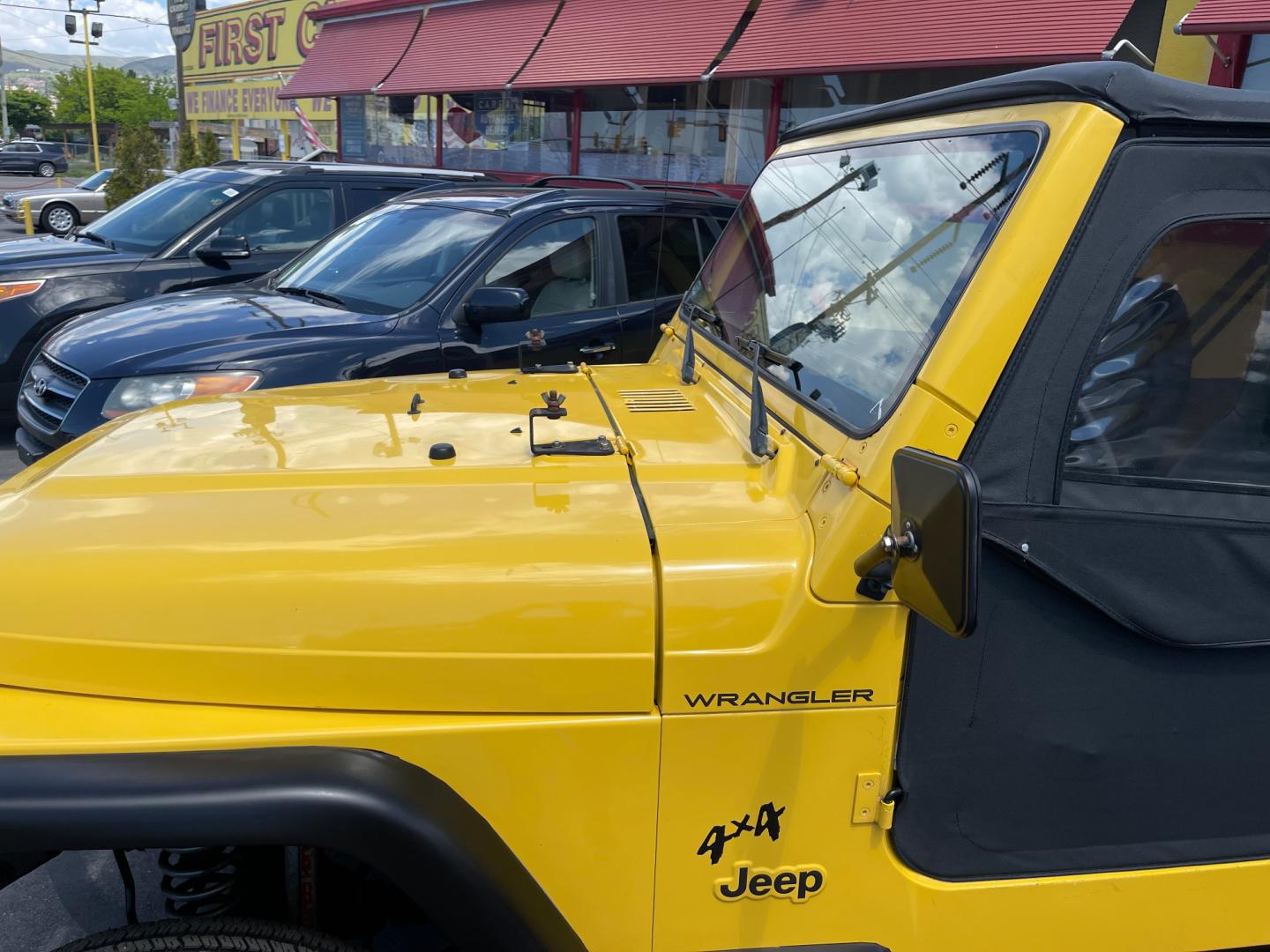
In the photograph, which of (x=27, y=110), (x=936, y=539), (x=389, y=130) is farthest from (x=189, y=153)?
(x=27, y=110)

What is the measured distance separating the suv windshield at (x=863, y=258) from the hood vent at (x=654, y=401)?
0.19 meters

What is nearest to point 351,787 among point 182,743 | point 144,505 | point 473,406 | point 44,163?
point 182,743

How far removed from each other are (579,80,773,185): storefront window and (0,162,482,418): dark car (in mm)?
6295

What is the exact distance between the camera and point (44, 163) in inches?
1678

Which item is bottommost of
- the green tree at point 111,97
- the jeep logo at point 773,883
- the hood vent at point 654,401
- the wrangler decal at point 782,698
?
the jeep logo at point 773,883

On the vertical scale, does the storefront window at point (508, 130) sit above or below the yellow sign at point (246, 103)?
below

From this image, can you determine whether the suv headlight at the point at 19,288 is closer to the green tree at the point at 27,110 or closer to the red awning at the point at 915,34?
the red awning at the point at 915,34

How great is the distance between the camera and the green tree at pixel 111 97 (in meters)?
73.0

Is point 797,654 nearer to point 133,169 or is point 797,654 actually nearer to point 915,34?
point 915,34

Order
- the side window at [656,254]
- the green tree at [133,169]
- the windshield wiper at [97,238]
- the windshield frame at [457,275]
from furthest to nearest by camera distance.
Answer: the green tree at [133,169], the windshield wiper at [97,238], the side window at [656,254], the windshield frame at [457,275]

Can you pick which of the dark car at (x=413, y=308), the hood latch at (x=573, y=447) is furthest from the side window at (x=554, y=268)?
the hood latch at (x=573, y=447)

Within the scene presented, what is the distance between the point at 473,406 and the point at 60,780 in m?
1.20

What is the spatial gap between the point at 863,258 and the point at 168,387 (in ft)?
10.9

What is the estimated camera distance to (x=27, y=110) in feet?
253
